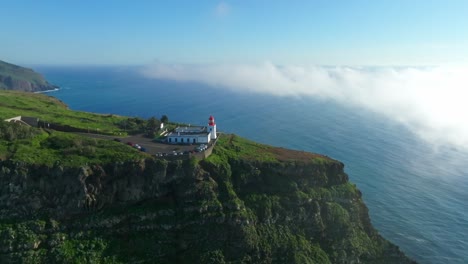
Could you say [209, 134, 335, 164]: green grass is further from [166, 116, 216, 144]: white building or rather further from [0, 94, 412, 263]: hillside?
[166, 116, 216, 144]: white building

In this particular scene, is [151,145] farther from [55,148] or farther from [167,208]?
[55,148]

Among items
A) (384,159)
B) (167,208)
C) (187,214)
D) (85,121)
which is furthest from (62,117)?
(384,159)

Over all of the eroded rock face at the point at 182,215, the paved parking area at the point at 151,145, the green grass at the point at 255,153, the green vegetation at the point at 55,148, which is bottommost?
the eroded rock face at the point at 182,215

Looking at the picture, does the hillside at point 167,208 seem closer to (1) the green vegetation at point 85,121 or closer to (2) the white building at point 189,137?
(2) the white building at point 189,137

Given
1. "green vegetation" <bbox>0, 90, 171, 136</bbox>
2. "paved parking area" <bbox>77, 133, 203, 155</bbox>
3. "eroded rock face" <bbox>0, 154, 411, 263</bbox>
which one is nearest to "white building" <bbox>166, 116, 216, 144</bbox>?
"paved parking area" <bbox>77, 133, 203, 155</bbox>

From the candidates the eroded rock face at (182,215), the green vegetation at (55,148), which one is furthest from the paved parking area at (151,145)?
the eroded rock face at (182,215)

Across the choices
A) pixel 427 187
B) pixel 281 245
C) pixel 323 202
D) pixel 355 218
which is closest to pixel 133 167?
pixel 281 245

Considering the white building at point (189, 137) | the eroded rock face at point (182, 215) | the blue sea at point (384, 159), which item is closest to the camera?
the eroded rock face at point (182, 215)
